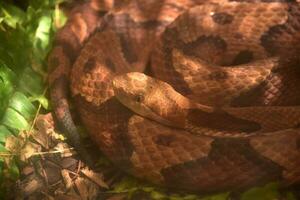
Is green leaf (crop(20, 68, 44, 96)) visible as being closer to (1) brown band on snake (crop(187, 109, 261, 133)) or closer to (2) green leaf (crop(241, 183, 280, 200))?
(1) brown band on snake (crop(187, 109, 261, 133))

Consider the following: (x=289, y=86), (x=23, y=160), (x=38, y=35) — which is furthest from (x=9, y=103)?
(x=289, y=86)

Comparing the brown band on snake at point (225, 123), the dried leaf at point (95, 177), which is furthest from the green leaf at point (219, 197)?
the dried leaf at point (95, 177)

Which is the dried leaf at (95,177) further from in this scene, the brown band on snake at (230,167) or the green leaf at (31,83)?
the green leaf at (31,83)

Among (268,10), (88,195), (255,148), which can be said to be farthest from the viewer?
(268,10)

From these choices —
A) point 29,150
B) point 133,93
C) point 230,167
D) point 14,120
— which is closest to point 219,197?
point 230,167

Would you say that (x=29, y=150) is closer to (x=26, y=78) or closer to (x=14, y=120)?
(x=14, y=120)

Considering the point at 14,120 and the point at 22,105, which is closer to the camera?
the point at 14,120

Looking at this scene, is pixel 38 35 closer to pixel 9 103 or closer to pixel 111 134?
pixel 9 103
